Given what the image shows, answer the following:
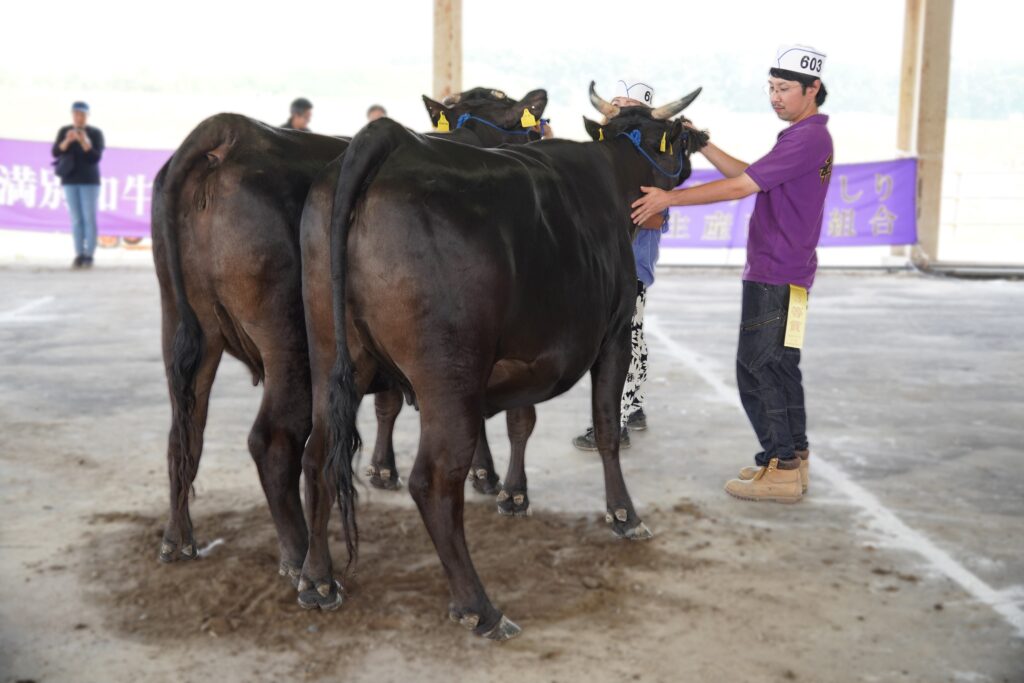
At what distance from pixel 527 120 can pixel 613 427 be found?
1.57 meters

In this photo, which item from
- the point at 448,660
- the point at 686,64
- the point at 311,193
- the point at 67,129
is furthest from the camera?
the point at 686,64

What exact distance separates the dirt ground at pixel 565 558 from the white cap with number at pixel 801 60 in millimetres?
1976

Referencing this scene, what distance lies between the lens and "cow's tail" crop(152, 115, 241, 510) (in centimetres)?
369

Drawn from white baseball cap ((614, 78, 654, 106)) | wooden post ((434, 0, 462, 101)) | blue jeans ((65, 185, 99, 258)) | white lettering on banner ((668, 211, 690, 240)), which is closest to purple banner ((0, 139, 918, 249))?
white lettering on banner ((668, 211, 690, 240))

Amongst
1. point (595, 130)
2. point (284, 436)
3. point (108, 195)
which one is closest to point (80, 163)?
point (108, 195)

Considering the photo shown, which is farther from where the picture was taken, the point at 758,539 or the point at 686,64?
the point at 686,64

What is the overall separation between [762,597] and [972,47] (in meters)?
82.2

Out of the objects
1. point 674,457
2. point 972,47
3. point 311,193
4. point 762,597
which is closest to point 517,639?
point 762,597

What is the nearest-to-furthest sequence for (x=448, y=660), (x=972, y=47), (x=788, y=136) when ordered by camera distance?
(x=448, y=660), (x=788, y=136), (x=972, y=47)

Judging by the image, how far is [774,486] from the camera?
487 cm

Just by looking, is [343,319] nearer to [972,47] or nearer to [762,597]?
[762,597]

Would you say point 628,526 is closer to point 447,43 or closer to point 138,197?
point 447,43

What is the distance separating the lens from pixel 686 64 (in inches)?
2542

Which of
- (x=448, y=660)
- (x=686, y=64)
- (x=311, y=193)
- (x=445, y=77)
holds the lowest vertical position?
(x=448, y=660)
